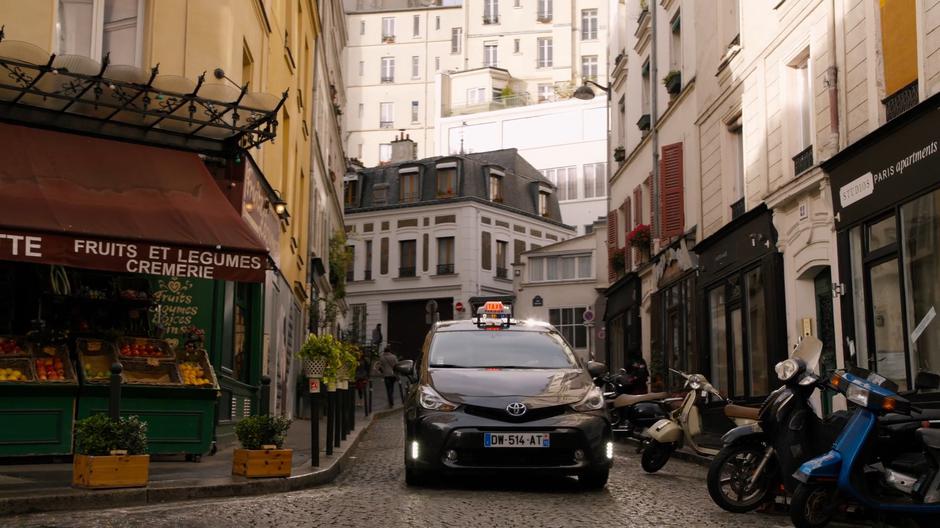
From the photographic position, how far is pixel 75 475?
884 cm

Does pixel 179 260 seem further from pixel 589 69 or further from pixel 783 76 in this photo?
pixel 589 69

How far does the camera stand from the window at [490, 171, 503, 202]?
56688 millimetres

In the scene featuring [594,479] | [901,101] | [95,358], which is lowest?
[594,479]

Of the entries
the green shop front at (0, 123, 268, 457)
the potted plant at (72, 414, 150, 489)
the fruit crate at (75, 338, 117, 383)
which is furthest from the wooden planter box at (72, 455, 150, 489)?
the fruit crate at (75, 338, 117, 383)

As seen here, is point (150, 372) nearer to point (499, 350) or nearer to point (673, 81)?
point (499, 350)

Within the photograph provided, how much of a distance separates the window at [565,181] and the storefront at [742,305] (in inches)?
1627

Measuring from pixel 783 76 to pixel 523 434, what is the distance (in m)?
9.75

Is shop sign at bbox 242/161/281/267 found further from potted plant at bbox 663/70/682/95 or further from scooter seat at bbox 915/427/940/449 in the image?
potted plant at bbox 663/70/682/95

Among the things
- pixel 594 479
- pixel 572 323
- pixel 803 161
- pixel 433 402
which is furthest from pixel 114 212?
pixel 572 323

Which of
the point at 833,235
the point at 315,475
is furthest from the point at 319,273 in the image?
the point at 315,475

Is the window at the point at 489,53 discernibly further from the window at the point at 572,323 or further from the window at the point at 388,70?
the window at the point at 572,323


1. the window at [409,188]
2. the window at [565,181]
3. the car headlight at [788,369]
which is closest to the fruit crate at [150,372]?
the car headlight at [788,369]

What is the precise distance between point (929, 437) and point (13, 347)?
8337 millimetres

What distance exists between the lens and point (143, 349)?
39.2 ft
